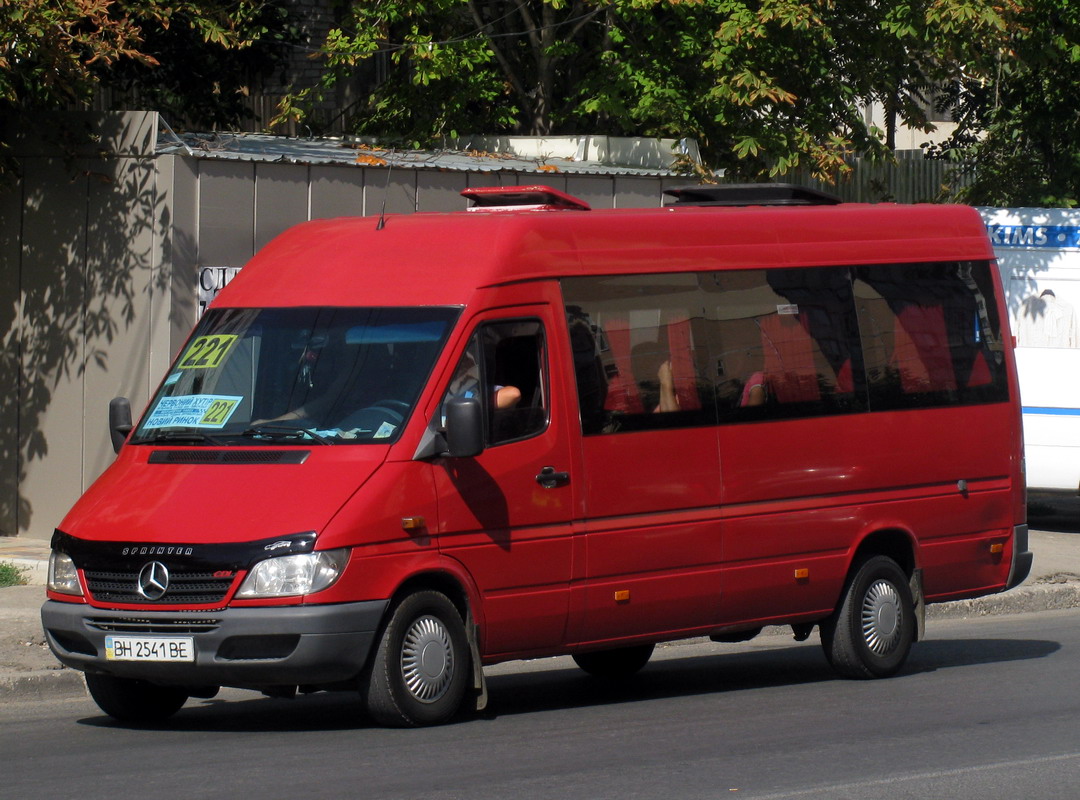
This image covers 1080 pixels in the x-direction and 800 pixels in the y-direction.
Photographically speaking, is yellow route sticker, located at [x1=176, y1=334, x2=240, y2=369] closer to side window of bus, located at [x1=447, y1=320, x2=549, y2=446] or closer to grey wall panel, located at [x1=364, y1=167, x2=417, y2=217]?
side window of bus, located at [x1=447, y1=320, x2=549, y2=446]

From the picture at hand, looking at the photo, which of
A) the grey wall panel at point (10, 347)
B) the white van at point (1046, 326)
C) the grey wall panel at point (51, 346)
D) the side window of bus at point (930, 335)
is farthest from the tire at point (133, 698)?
the white van at point (1046, 326)

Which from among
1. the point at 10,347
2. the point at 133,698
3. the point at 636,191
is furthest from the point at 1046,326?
the point at 133,698

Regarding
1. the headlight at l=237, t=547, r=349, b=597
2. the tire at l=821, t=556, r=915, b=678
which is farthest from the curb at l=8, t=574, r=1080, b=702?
the headlight at l=237, t=547, r=349, b=597

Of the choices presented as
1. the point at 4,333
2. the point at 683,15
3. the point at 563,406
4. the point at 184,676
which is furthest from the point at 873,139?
the point at 184,676

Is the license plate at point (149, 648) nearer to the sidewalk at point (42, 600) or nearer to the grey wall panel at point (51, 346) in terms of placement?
the sidewalk at point (42, 600)

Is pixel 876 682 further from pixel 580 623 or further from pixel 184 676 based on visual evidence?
pixel 184 676

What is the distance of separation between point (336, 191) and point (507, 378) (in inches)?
249

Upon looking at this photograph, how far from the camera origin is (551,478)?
8969mm

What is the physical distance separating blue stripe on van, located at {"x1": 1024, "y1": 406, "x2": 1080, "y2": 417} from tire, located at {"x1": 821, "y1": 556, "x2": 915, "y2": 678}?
7.67 metres

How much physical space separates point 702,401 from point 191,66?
1185cm

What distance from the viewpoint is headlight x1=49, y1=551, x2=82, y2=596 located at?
8.50 meters

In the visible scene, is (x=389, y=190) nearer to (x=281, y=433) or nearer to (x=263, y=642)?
(x=281, y=433)

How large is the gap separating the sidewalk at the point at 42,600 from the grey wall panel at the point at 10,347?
1.30 feet

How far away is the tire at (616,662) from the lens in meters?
10.9
